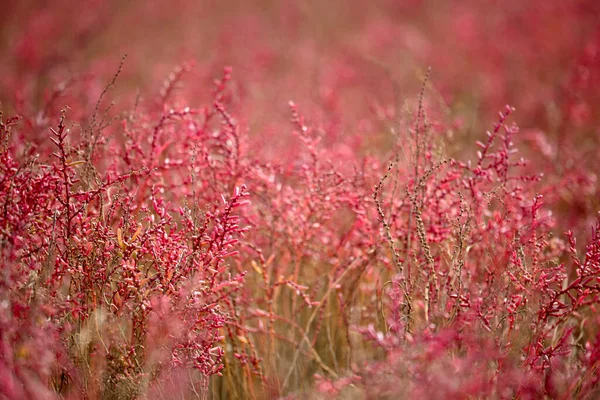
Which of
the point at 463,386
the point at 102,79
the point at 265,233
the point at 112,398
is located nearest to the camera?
the point at 463,386

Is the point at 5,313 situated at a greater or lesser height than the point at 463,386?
greater

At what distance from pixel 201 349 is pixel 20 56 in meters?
4.03

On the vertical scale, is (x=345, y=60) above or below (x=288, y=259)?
above

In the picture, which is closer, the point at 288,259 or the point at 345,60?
the point at 288,259

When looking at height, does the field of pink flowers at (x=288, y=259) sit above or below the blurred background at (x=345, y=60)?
below

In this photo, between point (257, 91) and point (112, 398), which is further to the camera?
point (257, 91)

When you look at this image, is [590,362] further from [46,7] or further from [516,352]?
[46,7]

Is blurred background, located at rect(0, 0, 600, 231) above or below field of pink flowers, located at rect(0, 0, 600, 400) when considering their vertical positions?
above

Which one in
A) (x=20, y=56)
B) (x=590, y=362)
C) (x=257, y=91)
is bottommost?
(x=590, y=362)

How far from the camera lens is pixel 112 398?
5.40 ft

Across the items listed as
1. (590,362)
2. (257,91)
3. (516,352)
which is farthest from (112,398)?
(257,91)

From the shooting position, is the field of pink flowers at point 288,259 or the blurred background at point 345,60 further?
the blurred background at point 345,60

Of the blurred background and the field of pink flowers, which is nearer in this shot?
the field of pink flowers

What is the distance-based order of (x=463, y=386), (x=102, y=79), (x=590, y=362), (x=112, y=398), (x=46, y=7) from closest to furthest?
1. (x=463, y=386)
2. (x=590, y=362)
3. (x=112, y=398)
4. (x=102, y=79)
5. (x=46, y=7)
